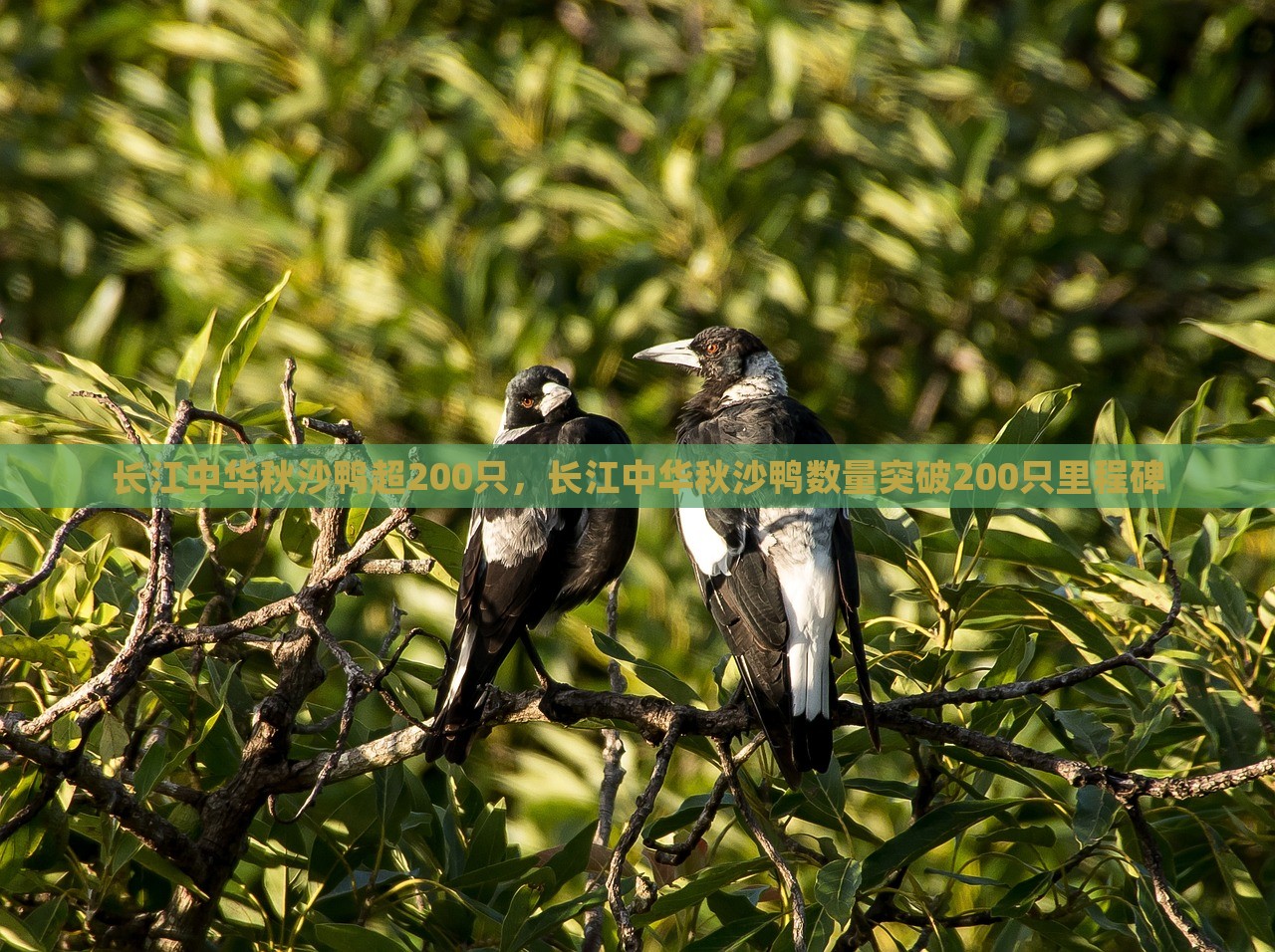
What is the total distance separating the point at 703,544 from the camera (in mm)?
2365

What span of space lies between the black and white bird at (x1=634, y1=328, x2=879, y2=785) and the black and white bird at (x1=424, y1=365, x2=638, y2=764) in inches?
6.5

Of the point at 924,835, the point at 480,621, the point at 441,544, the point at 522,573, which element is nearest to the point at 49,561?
the point at 441,544

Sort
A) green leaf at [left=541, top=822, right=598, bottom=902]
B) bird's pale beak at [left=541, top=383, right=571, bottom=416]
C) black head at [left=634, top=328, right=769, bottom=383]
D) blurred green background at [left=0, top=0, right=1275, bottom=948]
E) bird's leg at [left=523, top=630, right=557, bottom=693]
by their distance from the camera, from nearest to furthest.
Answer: green leaf at [left=541, top=822, right=598, bottom=902], bird's leg at [left=523, top=630, right=557, bottom=693], bird's pale beak at [left=541, top=383, right=571, bottom=416], black head at [left=634, top=328, right=769, bottom=383], blurred green background at [left=0, top=0, right=1275, bottom=948]

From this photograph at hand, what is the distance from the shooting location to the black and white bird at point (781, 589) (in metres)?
1.93

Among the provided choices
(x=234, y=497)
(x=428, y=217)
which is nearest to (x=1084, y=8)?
(x=428, y=217)

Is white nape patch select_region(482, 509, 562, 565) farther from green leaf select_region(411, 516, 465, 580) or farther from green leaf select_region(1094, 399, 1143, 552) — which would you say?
green leaf select_region(1094, 399, 1143, 552)

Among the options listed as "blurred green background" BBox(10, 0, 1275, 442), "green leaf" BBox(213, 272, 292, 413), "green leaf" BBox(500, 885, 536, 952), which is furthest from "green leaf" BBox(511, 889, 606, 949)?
"blurred green background" BBox(10, 0, 1275, 442)

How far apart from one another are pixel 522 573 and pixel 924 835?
887mm

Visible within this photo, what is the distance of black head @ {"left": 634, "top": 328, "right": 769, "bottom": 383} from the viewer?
121 inches

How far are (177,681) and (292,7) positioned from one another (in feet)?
12.3

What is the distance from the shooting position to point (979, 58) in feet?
16.8

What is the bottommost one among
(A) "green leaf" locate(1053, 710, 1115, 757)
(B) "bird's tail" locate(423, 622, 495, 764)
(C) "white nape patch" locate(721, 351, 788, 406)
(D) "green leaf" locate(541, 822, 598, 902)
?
(D) "green leaf" locate(541, 822, 598, 902)

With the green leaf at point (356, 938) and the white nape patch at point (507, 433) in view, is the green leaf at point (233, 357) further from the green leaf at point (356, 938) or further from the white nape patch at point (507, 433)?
the green leaf at point (356, 938)

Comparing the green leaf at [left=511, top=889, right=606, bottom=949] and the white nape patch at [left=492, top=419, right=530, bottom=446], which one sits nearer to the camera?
the green leaf at [left=511, top=889, right=606, bottom=949]
